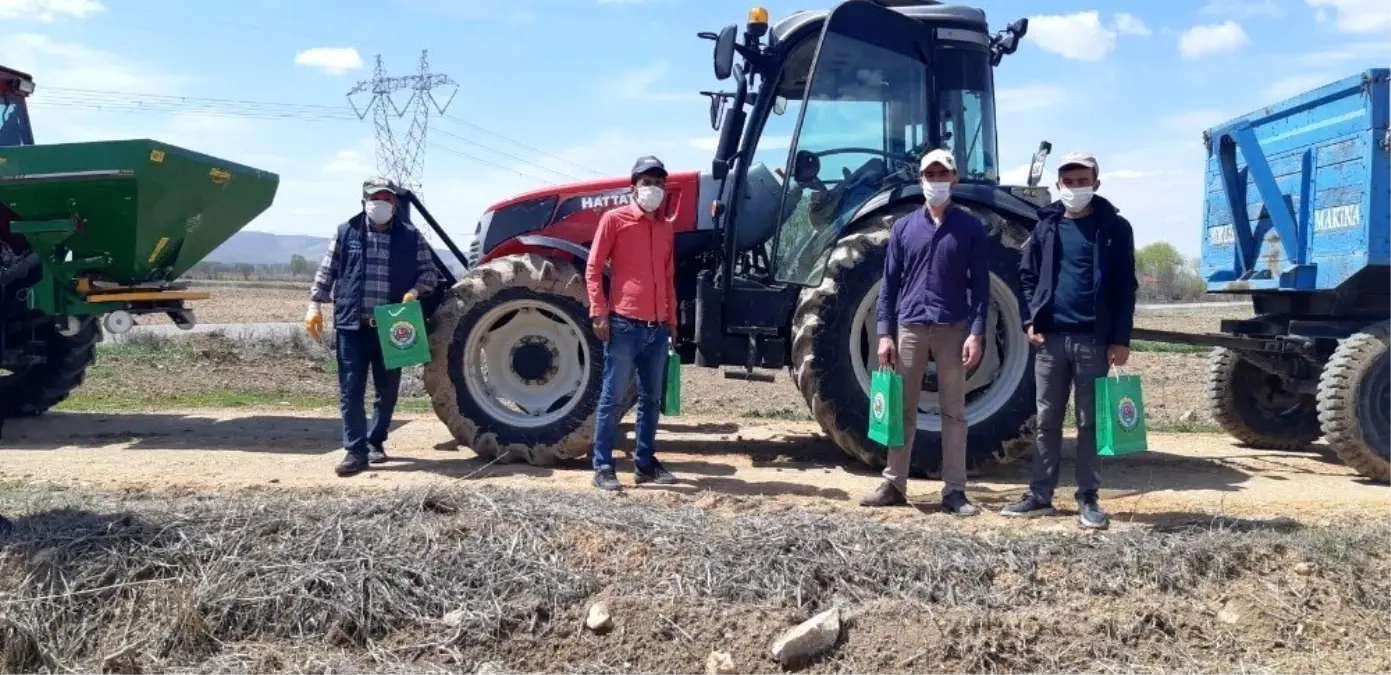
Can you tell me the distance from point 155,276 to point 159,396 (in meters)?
Result: 2.25

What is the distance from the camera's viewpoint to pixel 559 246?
668 centimetres

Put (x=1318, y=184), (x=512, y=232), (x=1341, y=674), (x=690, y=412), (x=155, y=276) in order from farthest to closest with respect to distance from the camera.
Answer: (x=690, y=412), (x=155, y=276), (x=512, y=232), (x=1318, y=184), (x=1341, y=674)

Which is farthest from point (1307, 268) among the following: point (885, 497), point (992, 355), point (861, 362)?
point (885, 497)

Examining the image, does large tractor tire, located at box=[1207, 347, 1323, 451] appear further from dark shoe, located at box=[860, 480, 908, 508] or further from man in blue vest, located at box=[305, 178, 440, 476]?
man in blue vest, located at box=[305, 178, 440, 476]

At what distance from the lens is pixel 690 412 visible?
32.2 feet

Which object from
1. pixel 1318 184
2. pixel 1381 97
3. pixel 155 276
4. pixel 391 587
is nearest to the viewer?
pixel 391 587

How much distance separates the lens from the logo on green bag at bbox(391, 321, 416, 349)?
6.27 m

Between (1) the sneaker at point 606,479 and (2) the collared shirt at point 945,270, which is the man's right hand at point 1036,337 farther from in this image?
(1) the sneaker at point 606,479

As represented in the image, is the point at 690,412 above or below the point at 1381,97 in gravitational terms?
below

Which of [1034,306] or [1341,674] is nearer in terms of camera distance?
[1341,674]

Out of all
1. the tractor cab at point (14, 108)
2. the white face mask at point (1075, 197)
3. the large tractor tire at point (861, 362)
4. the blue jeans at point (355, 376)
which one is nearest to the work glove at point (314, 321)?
the blue jeans at point (355, 376)

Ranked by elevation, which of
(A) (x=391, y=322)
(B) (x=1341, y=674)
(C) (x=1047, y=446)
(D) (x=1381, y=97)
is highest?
(D) (x=1381, y=97)

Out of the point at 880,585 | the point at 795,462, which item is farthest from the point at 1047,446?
the point at 795,462

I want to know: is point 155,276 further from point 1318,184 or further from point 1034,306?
point 1318,184
